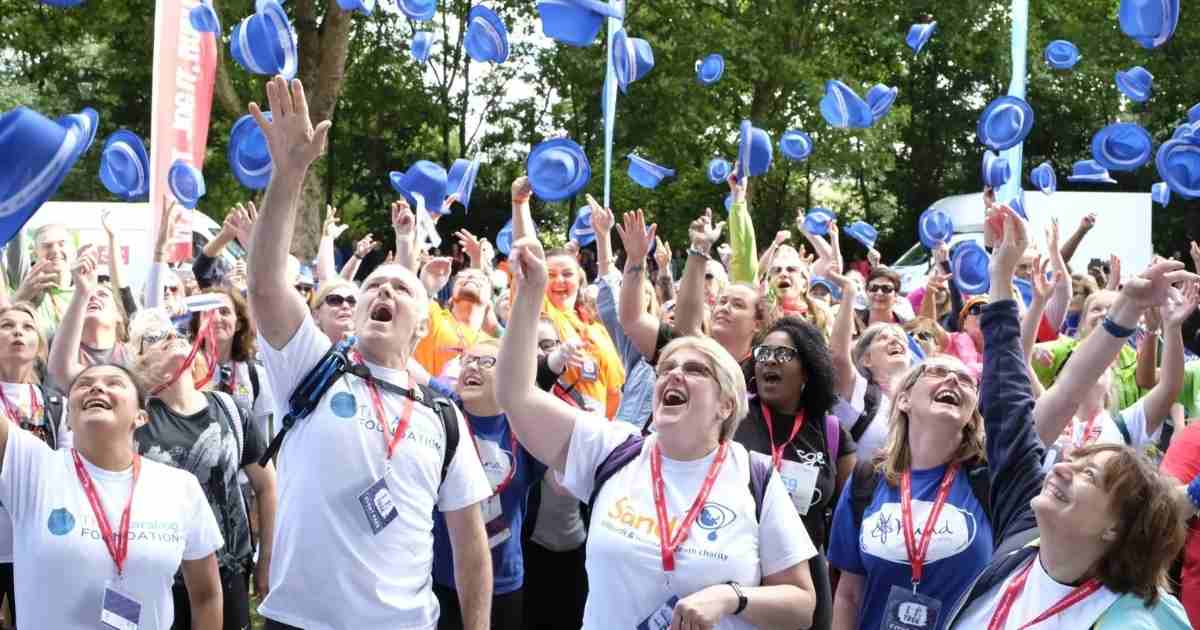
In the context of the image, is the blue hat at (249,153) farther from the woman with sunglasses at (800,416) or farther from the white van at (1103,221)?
the white van at (1103,221)

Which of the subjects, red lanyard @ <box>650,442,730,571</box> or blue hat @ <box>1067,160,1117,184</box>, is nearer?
red lanyard @ <box>650,442,730,571</box>

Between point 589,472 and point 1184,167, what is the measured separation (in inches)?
213

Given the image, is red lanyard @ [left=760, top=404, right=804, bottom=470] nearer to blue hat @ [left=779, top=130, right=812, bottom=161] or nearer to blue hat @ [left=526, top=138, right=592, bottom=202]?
blue hat @ [left=526, top=138, right=592, bottom=202]

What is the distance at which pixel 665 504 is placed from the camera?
349 centimetres

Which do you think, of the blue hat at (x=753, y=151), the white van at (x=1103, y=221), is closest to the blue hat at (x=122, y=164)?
the blue hat at (x=753, y=151)

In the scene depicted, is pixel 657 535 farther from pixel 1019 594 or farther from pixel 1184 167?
pixel 1184 167

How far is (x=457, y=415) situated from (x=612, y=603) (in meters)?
0.85

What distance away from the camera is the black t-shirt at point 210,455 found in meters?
4.88

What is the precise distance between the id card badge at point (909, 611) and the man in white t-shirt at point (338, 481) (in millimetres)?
1220

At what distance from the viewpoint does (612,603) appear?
3.44 m

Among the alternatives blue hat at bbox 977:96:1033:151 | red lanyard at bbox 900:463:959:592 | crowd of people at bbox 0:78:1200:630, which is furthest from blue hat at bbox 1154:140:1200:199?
red lanyard at bbox 900:463:959:592

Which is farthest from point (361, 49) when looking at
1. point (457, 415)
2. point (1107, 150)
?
point (457, 415)

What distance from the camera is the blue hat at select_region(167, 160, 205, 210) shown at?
9000 mm

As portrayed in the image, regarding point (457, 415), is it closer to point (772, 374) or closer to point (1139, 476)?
point (772, 374)
